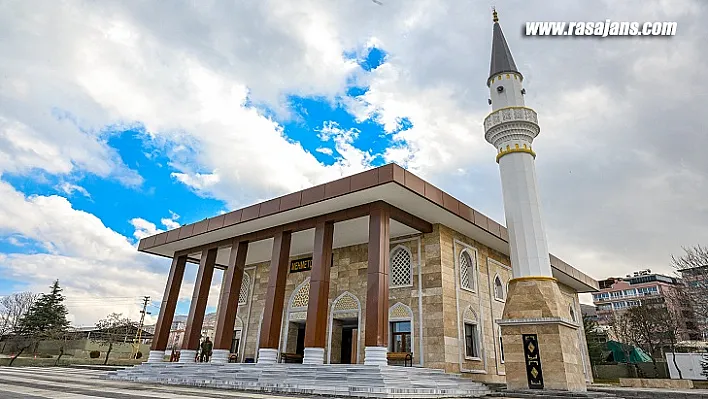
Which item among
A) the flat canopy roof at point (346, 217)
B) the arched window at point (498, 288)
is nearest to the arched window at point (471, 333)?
the arched window at point (498, 288)

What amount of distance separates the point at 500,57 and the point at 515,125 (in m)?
2.71

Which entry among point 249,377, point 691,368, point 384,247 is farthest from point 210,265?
point 691,368

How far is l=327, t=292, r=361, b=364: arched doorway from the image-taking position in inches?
535

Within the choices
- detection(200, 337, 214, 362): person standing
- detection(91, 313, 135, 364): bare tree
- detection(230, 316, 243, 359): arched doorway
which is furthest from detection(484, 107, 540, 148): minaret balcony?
detection(91, 313, 135, 364): bare tree

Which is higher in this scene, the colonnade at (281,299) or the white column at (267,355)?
the colonnade at (281,299)

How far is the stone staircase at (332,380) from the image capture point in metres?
8.07

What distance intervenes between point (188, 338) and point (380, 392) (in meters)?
9.24

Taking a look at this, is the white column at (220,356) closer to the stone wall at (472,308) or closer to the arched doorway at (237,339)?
the arched doorway at (237,339)

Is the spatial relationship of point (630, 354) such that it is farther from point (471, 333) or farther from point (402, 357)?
point (402, 357)

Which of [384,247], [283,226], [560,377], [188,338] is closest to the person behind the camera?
[560,377]

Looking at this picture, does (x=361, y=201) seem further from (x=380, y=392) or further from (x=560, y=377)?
(x=560, y=377)

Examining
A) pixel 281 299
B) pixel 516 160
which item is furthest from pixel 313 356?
pixel 516 160

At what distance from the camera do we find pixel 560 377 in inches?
361

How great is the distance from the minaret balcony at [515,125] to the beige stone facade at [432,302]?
3.32 m
